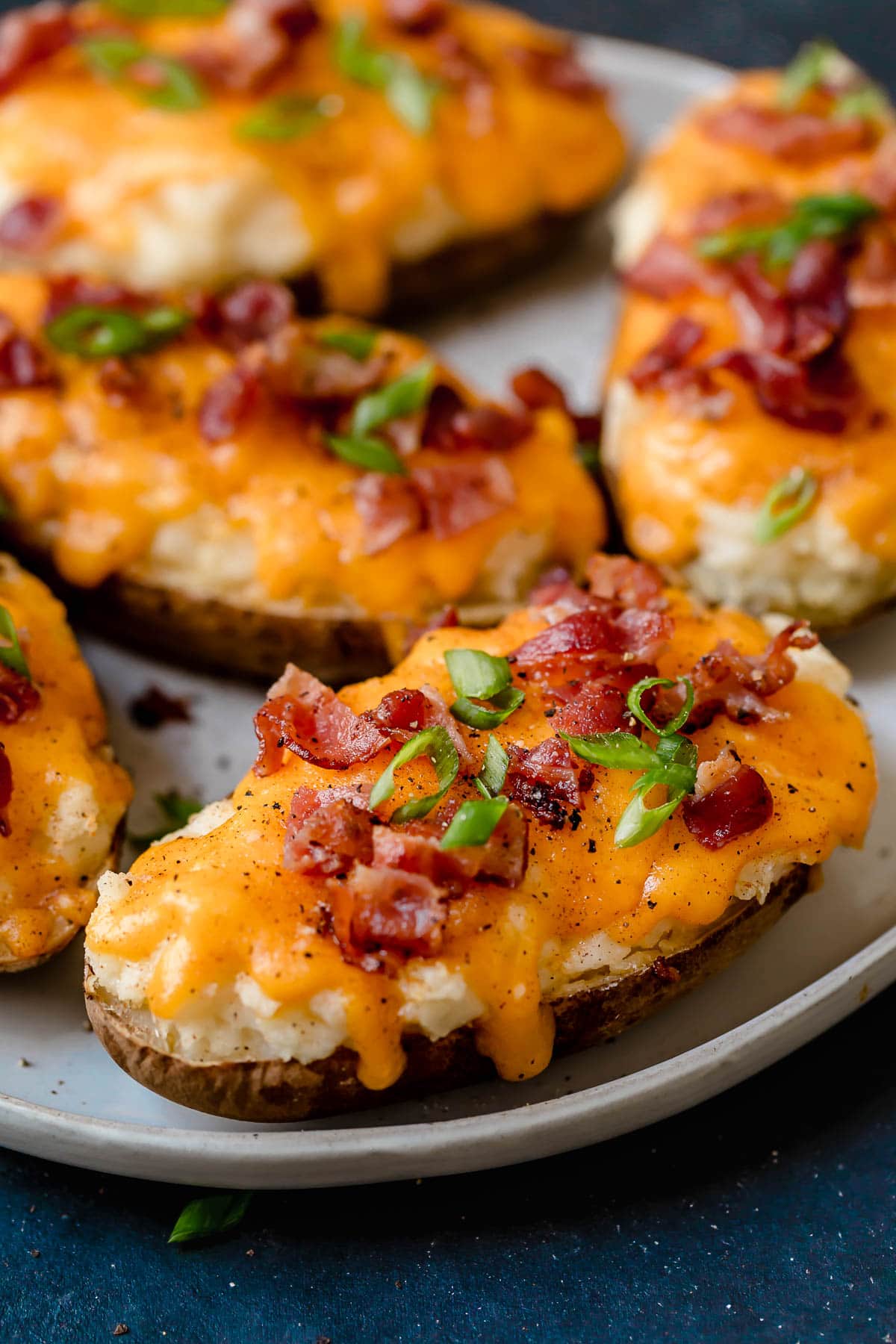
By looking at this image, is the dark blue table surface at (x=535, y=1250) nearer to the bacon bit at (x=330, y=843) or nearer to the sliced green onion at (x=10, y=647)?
the bacon bit at (x=330, y=843)

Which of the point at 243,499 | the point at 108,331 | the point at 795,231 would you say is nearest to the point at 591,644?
the point at 243,499

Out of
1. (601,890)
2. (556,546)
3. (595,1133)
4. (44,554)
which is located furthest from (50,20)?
(595,1133)

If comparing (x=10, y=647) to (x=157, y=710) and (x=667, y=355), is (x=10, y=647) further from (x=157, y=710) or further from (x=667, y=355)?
(x=667, y=355)

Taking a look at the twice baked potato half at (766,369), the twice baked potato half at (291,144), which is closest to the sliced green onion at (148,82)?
the twice baked potato half at (291,144)

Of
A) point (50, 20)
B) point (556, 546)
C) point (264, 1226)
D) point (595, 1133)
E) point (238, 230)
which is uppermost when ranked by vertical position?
point (50, 20)

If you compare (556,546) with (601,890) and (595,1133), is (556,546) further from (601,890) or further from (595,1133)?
(595,1133)

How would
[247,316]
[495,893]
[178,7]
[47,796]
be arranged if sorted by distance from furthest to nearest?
[178,7] < [247,316] < [47,796] < [495,893]

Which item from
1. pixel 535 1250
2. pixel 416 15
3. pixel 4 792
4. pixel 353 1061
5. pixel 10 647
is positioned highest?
pixel 416 15
